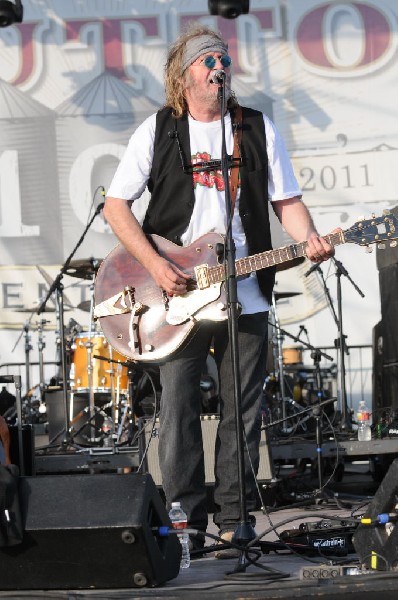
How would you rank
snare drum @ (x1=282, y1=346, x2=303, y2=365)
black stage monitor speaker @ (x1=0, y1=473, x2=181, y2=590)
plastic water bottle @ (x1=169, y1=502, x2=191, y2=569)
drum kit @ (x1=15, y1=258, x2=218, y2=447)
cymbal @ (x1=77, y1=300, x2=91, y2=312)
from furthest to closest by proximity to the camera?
snare drum @ (x1=282, y1=346, x2=303, y2=365) < cymbal @ (x1=77, y1=300, x2=91, y2=312) < drum kit @ (x1=15, y1=258, x2=218, y2=447) < plastic water bottle @ (x1=169, y1=502, x2=191, y2=569) < black stage monitor speaker @ (x1=0, y1=473, x2=181, y2=590)

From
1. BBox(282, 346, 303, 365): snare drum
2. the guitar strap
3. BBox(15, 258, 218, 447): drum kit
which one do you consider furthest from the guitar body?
BBox(282, 346, 303, 365): snare drum

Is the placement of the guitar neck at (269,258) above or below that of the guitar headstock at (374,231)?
below

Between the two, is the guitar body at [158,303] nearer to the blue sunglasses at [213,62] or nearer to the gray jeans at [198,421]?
the gray jeans at [198,421]

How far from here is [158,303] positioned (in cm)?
432

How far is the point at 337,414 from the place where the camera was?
29.5 feet

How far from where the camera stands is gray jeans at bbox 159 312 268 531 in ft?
13.5

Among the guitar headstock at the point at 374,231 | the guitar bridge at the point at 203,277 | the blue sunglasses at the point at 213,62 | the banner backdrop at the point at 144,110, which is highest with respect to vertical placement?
the banner backdrop at the point at 144,110

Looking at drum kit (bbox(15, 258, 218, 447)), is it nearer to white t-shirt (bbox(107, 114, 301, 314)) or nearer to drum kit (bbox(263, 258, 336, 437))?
drum kit (bbox(263, 258, 336, 437))

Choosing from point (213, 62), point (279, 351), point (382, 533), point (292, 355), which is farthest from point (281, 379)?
point (382, 533)

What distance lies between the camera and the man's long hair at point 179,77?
4270mm

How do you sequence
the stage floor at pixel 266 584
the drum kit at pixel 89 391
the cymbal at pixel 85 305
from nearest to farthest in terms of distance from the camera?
the stage floor at pixel 266 584 → the drum kit at pixel 89 391 → the cymbal at pixel 85 305

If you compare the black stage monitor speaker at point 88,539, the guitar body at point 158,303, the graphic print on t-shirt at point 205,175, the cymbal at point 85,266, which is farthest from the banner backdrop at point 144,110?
the black stage monitor speaker at point 88,539

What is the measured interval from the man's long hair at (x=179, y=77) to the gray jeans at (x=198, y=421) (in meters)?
0.85

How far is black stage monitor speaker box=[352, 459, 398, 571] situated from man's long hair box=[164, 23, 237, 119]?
1733mm
